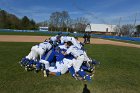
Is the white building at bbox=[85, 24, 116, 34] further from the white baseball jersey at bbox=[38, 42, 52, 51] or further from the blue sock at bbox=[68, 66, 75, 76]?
the blue sock at bbox=[68, 66, 75, 76]

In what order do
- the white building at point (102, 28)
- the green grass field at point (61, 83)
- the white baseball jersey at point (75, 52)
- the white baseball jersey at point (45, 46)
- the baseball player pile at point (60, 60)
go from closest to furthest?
the green grass field at point (61, 83) < the baseball player pile at point (60, 60) < the white baseball jersey at point (75, 52) < the white baseball jersey at point (45, 46) < the white building at point (102, 28)

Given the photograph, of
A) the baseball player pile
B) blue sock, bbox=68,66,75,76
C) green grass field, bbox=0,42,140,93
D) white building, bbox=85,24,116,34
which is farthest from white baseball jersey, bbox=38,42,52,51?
white building, bbox=85,24,116,34

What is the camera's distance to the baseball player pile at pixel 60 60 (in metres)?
9.38

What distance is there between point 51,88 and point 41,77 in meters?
1.52

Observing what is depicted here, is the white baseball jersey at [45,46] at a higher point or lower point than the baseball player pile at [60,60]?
higher

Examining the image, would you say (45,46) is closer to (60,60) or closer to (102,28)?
(60,60)

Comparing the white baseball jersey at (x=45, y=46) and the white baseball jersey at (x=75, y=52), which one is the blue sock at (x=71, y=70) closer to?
the white baseball jersey at (x=75, y=52)

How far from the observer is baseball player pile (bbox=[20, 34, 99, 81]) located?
30.8 ft

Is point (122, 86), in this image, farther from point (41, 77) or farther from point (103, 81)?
point (41, 77)

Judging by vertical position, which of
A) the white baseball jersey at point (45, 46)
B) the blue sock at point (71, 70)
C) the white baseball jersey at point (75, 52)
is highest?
the white baseball jersey at point (45, 46)

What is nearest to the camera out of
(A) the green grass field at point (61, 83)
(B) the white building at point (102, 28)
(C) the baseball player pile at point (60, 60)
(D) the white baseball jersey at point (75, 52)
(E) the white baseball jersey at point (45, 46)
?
(A) the green grass field at point (61, 83)

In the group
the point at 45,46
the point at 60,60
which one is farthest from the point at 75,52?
the point at 45,46

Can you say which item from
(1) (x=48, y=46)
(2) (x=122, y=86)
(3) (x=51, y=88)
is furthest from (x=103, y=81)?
(1) (x=48, y=46)

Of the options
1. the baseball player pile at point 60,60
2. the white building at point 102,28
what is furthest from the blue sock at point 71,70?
the white building at point 102,28
